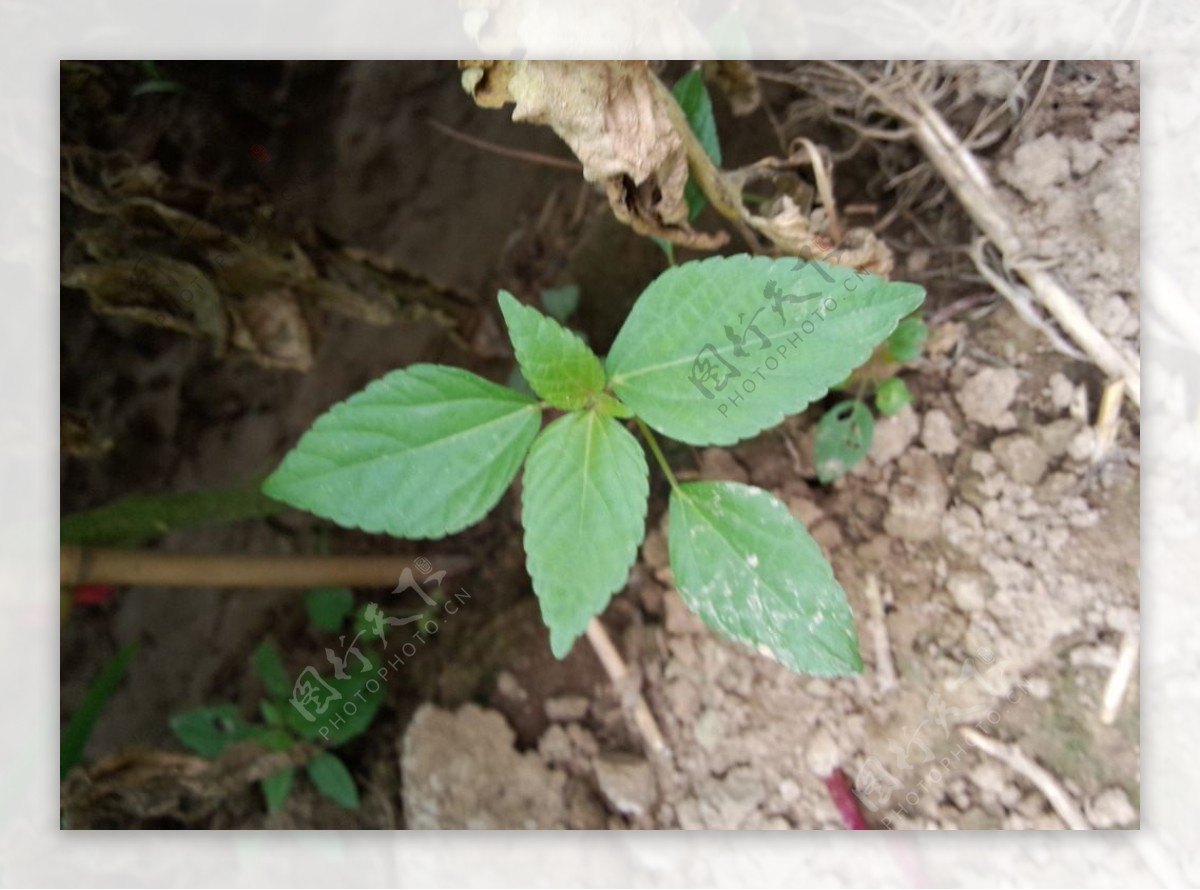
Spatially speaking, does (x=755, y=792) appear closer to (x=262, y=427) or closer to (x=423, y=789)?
(x=423, y=789)

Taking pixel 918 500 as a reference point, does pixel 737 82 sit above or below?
above

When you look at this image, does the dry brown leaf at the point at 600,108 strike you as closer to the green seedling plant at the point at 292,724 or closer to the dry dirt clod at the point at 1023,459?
the dry dirt clod at the point at 1023,459

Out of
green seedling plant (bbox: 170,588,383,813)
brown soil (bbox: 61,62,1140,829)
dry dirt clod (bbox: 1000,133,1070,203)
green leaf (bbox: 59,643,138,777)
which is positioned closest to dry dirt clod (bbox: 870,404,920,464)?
brown soil (bbox: 61,62,1140,829)

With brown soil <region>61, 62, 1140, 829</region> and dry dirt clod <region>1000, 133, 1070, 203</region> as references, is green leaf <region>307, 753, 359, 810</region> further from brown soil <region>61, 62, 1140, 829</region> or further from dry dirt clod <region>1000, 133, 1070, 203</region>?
dry dirt clod <region>1000, 133, 1070, 203</region>

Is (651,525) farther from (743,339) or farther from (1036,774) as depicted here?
(1036,774)
